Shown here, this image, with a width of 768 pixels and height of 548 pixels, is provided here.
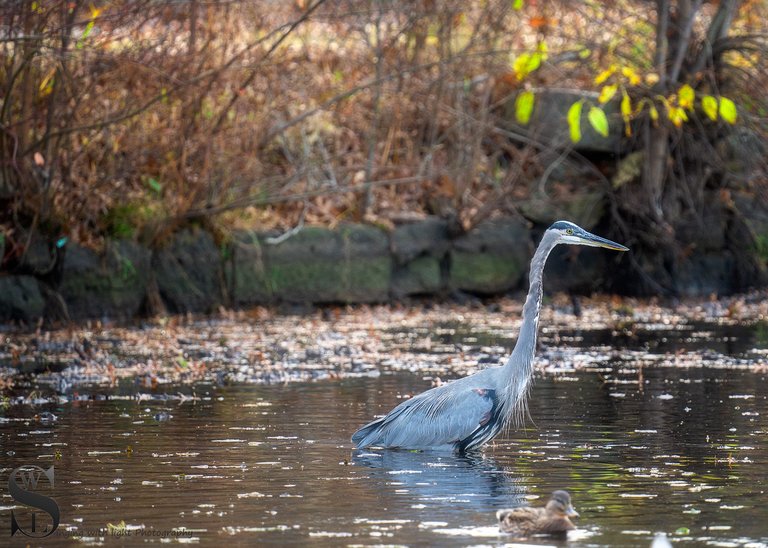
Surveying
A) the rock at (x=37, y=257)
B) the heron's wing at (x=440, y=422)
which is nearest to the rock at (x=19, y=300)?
the rock at (x=37, y=257)

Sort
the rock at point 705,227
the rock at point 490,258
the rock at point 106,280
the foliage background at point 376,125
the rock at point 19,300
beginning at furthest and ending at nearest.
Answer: the rock at point 705,227, the rock at point 490,258, the rock at point 106,280, the foliage background at point 376,125, the rock at point 19,300

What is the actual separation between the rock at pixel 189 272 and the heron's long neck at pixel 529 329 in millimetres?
10448

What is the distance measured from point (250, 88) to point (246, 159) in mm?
1812

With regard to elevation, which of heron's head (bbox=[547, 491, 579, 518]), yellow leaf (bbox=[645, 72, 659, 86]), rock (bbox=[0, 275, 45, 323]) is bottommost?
heron's head (bbox=[547, 491, 579, 518])

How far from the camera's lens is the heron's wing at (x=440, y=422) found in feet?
30.2

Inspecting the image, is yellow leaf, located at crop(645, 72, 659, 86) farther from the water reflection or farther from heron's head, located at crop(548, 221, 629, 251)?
the water reflection

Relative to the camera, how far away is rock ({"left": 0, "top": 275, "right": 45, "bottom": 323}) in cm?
1750

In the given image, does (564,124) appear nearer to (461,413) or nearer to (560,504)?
(461,413)

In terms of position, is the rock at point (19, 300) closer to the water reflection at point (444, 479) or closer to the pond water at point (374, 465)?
the pond water at point (374, 465)

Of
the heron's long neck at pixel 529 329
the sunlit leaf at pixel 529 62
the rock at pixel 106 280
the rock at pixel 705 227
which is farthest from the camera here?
the rock at pixel 705 227

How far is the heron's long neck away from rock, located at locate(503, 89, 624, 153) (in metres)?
13.5

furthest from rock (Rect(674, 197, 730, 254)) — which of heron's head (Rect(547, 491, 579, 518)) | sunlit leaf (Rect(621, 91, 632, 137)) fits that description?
heron's head (Rect(547, 491, 579, 518))

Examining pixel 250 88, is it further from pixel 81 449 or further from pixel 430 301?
pixel 81 449

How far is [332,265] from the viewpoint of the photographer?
20.6 metres
